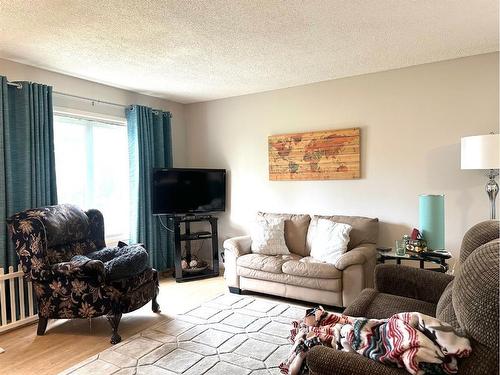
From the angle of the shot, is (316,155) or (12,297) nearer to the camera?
(12,297)

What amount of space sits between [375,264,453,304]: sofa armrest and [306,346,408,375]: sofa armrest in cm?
118

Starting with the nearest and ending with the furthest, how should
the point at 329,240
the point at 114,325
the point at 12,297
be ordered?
the point at 114,325, the point at 12,297, the point at 329,240

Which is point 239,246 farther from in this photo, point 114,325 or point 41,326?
point 41,326

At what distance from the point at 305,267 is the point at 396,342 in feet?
6.82

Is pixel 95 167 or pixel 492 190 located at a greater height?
pixel 95 167

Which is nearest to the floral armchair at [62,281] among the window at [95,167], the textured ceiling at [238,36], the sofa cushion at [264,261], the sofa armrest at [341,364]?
the window at [95,167]

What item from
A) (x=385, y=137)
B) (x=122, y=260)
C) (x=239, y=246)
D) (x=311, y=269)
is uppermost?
(x=385, y=137)

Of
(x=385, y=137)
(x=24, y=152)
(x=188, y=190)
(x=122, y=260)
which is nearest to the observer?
(x=122, y=260)

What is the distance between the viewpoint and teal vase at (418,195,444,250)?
3.11m

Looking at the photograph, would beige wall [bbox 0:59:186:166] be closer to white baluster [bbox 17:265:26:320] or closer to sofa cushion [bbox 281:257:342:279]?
white baluster [bbox 17:265:26:320]

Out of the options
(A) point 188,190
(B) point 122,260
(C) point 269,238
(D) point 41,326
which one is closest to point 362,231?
(C) point 269,238

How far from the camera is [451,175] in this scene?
136 inches

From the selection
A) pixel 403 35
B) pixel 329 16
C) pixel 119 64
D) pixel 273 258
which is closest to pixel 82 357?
pixel 273 258

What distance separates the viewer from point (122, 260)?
290 cm
